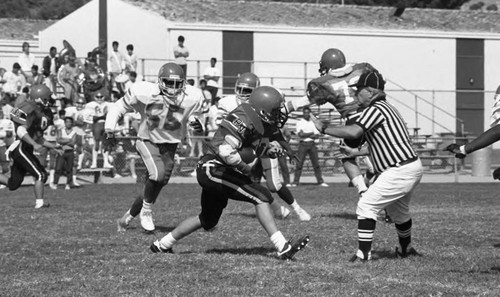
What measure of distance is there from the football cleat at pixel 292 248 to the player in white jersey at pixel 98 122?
1469cm

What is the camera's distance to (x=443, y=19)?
141 feet

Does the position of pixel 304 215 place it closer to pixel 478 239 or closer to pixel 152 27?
pixel 478 239

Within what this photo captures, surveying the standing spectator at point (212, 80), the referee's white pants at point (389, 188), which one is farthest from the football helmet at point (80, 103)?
the referee's white pants at point (389, 188)

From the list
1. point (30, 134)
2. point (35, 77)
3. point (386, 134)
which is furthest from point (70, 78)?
point (386, 134)

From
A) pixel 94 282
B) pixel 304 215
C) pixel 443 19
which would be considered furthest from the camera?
pixel 443 19

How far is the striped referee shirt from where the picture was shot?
27.3ft

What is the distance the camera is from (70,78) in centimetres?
2664

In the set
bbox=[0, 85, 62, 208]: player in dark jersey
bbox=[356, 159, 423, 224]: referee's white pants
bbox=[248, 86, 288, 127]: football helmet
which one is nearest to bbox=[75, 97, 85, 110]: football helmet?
bbox=[0, 85, 62, 208]: player in dark jersey

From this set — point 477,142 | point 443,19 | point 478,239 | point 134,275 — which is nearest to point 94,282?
point 134,275

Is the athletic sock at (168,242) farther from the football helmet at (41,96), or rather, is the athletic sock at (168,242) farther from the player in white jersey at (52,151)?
the player in white jersey at (52,151)

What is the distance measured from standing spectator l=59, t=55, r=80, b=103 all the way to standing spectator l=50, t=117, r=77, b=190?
3.97 metres

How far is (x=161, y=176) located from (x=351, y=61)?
26846mm

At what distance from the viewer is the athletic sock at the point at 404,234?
28.9 feet

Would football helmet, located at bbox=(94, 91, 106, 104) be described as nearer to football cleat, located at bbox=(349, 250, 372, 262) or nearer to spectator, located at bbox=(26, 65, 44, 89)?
spectator, located at bbox=(26, 65, 44, 89)
